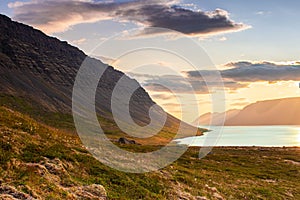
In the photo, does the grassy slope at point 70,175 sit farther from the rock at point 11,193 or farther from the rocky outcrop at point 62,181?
the rock at point 11,193

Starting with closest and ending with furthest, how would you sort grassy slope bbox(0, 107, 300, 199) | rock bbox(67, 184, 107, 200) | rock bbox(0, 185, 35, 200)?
1. rock bbox(0, 185, 35, 200)
2. grassy slope bbox(0, 107, 300, 199)
3. rock bbox(67, 184, 107, 200)

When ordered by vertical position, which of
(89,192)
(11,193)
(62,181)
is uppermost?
(11,193)

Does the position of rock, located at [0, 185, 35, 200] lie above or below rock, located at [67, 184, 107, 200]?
above

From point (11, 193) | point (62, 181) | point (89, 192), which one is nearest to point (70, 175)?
point (62, 181)

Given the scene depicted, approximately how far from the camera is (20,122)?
1219 inches

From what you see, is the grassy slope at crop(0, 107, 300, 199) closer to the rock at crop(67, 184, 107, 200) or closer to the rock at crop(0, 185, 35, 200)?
the rock at crop(0, 185, 35, 200)

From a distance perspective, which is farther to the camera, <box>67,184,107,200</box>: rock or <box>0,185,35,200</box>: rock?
<box>67,184,107,200</box>: rock

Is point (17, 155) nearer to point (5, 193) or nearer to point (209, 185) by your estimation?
point (5, 193)

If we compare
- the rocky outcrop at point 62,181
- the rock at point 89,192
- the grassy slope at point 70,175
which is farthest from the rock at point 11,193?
the rock at point 89,192

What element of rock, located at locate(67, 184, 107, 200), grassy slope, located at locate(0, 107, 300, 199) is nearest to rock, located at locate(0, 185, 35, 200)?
grassy slope, located at locate(0, 107, 300, 199)

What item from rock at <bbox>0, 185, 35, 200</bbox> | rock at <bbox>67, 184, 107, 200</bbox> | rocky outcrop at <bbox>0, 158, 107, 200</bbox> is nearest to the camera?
rock at <bbox>0, 185, 35, 200</bbox>

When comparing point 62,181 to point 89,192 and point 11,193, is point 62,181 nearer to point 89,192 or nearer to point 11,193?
point 89,192

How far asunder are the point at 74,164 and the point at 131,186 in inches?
196

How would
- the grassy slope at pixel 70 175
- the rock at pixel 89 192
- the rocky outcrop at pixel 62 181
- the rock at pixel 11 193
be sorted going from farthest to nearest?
the rock at pixel 89 192 < the rocky outcrop at pixel 62 181 < the grassy slope at pixel 70 175 < the rock at pixel 11 193
